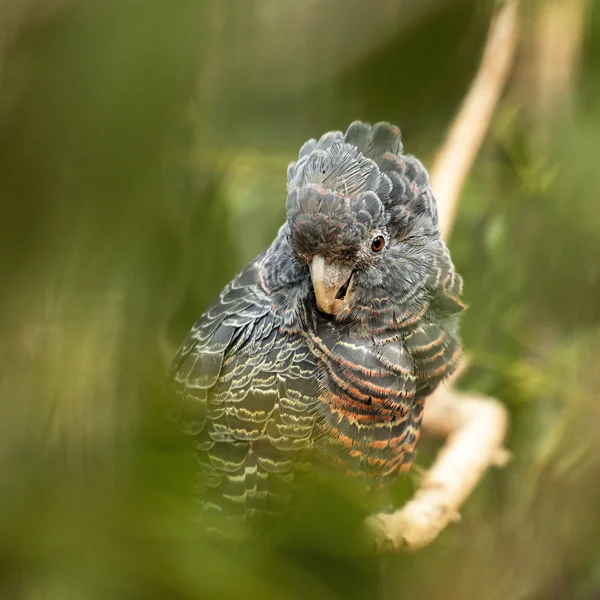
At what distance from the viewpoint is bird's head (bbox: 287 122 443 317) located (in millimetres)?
831

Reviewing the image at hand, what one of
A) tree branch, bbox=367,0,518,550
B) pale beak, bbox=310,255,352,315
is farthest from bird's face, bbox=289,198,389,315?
tree branch, bbox=367,0,518,550

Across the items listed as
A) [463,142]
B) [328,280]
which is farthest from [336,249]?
[463,142]

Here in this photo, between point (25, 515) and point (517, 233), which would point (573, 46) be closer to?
point (517, 233)

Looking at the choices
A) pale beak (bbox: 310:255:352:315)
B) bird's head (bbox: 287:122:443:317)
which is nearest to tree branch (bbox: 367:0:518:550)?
bird's head (bbox: 287:122:443:317)

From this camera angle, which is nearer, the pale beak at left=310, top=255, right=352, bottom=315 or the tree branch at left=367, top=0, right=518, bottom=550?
the pale beak at left=310, top=255, right=352, bottom=315

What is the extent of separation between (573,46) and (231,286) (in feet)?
2.27

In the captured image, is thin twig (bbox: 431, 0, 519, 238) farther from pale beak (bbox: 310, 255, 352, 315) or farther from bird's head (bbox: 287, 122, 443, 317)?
pale beak (bbox: 310, 255, 352, 315)

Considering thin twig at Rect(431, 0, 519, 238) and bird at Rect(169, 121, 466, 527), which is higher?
thin twig at Rect(431, 0, 519, 238)

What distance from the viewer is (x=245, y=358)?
99 centimetres

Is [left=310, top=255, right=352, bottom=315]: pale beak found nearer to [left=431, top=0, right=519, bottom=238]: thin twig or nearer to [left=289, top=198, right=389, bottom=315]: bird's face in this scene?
[left=289, top=198, right=389, bottom=315]: bird's face

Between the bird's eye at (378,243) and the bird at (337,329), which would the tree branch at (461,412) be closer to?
the bird at (337,329)

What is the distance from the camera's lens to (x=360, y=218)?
83 centimetres

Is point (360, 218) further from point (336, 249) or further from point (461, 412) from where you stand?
point (461, 412)

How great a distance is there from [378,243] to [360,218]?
2.5 inches
